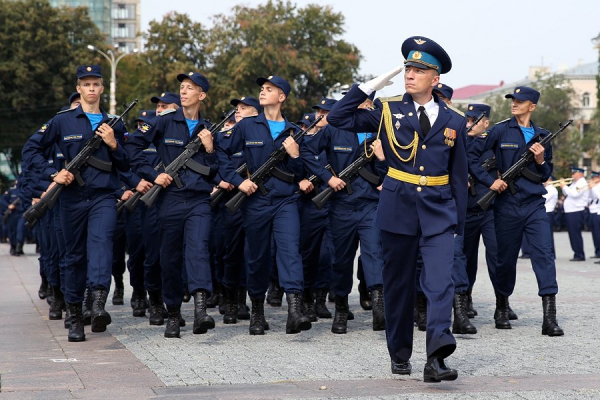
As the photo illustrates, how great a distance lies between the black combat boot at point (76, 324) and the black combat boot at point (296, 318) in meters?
1.81

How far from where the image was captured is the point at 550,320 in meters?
10.2

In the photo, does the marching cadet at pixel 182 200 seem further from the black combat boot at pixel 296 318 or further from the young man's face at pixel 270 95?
the black combat boot at pixel 296 318

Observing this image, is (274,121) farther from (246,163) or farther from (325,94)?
(325,94)

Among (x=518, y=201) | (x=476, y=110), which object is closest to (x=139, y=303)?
(x=476, y=110)

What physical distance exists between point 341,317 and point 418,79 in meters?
3.50

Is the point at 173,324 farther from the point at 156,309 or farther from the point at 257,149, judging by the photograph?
the point at 257,149

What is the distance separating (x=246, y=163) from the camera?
36.2 ft

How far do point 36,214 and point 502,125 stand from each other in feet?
14.6

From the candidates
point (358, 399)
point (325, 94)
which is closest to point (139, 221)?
point (358, 399)

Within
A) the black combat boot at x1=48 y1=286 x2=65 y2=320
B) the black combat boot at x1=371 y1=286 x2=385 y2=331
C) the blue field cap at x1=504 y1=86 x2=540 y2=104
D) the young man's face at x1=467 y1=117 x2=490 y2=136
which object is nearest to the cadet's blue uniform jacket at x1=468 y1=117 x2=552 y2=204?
the blue field cap at x1=504 y1=86 x2=540 y2=104

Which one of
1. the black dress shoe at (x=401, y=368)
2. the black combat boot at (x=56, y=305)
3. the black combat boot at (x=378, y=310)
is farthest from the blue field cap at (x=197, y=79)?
the black dress shoe at (x=401, y=368)

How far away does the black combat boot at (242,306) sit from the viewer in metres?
11.9

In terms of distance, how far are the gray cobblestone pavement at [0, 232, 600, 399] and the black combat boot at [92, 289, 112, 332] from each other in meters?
0.21

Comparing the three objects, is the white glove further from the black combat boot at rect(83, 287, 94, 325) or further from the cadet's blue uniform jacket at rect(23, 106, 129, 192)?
the black combat boot at rect(83, 287, 94, 325)
